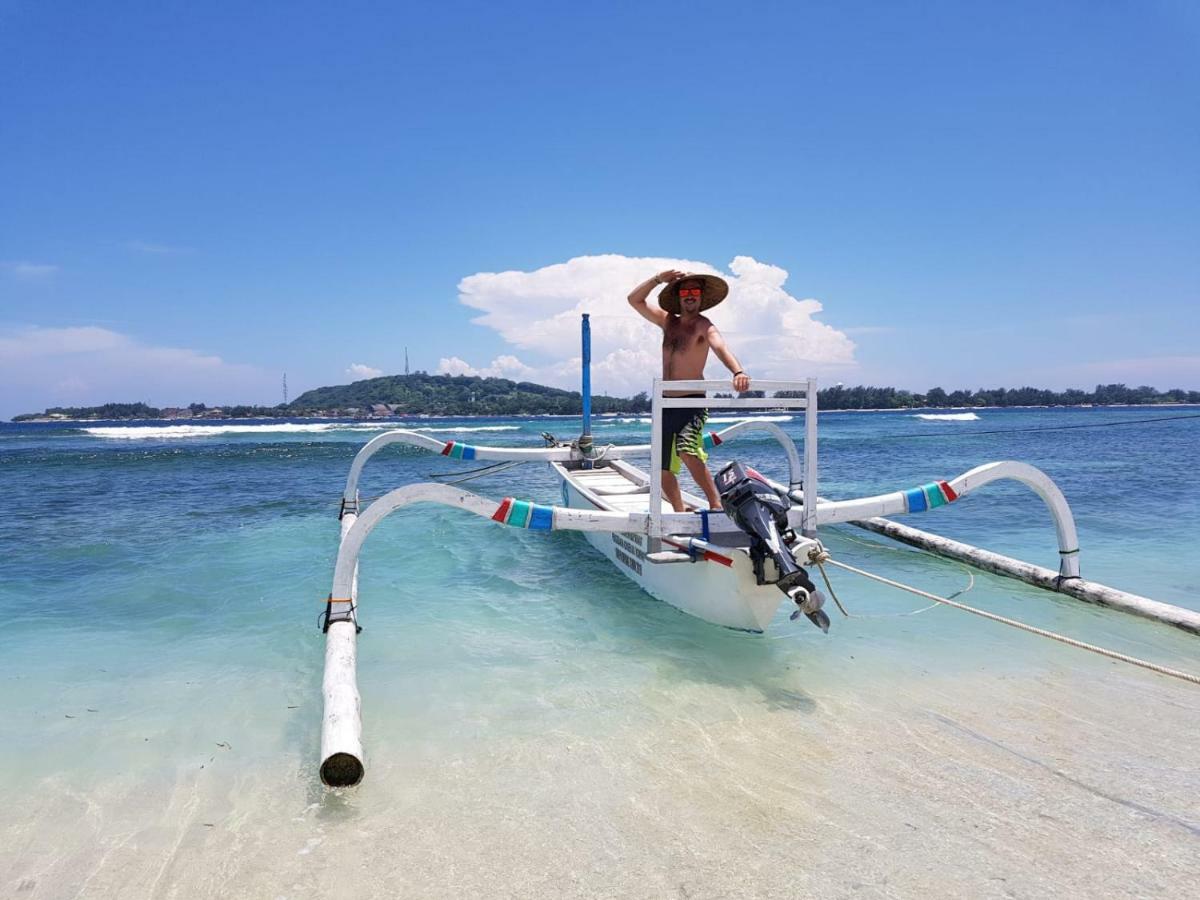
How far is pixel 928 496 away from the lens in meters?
4.70

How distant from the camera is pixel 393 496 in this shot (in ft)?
14.1

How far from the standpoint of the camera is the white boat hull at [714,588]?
14.5 ft

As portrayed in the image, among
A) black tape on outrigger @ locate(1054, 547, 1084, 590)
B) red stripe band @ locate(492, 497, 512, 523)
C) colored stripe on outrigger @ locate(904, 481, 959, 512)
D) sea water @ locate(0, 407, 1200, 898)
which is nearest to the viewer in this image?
sea water @ locate(0, 407, 1200, 898)

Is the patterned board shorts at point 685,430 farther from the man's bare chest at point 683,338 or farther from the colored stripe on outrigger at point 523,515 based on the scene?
the colored stripe on outrigger at point 523,515

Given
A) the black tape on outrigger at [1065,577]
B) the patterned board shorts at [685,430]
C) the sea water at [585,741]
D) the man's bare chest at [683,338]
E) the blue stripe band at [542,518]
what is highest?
the man's bare chest at [683,338]

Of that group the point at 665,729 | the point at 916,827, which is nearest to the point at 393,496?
the point at 665,729

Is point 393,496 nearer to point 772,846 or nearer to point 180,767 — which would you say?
point 180,767

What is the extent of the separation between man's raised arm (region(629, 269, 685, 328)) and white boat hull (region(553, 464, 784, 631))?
5.38ft

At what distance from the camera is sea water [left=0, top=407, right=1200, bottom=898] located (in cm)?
256

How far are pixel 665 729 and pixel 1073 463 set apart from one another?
68.7 ft

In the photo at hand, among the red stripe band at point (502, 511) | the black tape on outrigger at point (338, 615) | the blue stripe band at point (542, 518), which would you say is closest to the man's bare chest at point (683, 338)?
the blue stripe band at point (542, 518)

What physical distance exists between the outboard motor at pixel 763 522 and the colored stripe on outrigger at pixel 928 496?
40.4 inches

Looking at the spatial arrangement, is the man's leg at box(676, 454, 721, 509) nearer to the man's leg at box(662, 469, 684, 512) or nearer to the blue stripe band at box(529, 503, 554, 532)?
the man's leg at box(662, 469, 684, 512)

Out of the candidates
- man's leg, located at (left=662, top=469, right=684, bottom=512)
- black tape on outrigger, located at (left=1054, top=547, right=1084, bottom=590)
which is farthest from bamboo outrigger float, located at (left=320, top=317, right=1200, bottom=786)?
man's leg, located at (left=662, top=469, right=684, bottom=512)
